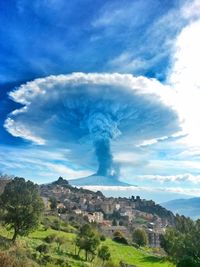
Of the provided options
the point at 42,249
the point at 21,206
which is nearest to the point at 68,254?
the point at 42,249

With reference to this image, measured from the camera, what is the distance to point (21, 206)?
155ft

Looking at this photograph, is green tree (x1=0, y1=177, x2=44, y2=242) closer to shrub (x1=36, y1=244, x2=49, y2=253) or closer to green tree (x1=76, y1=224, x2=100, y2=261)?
shrub (x1=36, y1=244, x2=49, y2=253)

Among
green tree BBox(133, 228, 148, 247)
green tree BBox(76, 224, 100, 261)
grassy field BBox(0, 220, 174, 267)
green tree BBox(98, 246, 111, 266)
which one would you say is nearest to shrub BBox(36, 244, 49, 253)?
grassy field BBox(0, 220, 174, 267)

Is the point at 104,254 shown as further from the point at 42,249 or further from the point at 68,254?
the point at 42,249

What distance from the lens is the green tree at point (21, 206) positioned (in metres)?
46.5

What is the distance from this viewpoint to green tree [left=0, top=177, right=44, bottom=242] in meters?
46.5

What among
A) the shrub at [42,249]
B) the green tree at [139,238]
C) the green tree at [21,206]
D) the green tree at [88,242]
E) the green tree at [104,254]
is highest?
the green tree at [139,238]

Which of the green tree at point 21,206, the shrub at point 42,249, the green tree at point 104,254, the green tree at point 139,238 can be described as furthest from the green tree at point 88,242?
the green tree at point 139,238

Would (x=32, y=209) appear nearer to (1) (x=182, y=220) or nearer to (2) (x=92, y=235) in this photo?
(2) (x=92, y=235)

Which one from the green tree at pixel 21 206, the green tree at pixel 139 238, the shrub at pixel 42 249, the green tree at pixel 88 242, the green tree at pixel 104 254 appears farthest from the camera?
the green tree at pixel 139 238

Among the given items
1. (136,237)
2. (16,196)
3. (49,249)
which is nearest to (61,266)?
(49,249)

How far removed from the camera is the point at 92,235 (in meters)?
54.4

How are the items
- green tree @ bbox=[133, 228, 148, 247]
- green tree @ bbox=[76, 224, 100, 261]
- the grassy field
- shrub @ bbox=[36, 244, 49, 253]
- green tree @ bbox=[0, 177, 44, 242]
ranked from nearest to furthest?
the grassy field < shrub @ bbox=[36, 244, 49, 253] < green tree @ bbox=[0, 177, 44, 242] < green tree @ bbox=[76, 224, 100, 261] < green tree @ bbox=[133, 228, 148, 247]

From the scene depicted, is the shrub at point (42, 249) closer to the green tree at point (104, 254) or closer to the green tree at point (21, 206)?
the green tree at point (21, 206)
